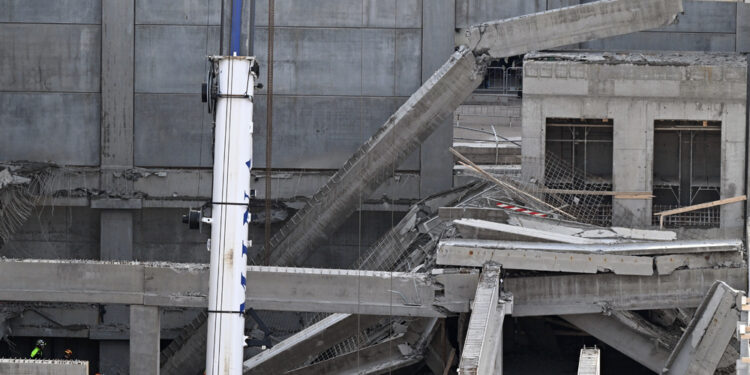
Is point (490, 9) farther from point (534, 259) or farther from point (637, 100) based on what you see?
point (534, 259)

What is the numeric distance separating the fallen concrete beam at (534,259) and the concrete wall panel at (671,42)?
860 cm

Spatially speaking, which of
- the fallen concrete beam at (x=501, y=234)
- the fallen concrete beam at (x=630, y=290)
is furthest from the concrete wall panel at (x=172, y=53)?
the fallen concrete beam at (x=630, y=290)

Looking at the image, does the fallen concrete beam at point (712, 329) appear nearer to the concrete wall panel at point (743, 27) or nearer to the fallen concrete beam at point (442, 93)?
the fallen concrete beam at point (442, 93)

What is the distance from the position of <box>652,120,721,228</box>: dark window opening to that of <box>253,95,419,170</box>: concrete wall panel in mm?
5709

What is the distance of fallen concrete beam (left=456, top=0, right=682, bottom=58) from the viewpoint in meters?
29.2

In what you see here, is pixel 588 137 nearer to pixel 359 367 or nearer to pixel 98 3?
pixel 359 367

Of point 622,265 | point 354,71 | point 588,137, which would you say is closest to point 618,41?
point 588,137

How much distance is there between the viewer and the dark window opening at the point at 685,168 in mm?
30672

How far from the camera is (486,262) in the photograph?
26.2 metres

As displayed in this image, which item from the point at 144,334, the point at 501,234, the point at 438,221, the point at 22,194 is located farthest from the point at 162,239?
the point at 501,234

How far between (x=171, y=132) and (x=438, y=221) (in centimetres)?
785

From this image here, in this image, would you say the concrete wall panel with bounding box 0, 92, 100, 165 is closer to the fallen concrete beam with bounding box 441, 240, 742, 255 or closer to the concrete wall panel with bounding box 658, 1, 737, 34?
the fallen concrete beam with bounding box 441, 240, 742, 255

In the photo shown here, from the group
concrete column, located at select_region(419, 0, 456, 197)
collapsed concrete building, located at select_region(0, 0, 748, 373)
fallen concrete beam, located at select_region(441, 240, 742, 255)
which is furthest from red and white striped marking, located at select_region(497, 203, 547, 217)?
concrete column, located at select_region(419, 0, 456, 197)

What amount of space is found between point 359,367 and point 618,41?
10.3m
